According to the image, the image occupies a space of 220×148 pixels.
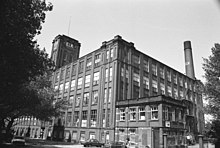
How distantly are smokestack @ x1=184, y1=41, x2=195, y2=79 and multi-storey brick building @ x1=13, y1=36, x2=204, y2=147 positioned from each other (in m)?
12.1

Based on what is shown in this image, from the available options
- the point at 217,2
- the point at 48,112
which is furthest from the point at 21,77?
the point at 48,112

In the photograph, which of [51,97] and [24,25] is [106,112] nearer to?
[51,97]

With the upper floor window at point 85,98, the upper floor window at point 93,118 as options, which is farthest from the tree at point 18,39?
the upper floor window at point 85,98

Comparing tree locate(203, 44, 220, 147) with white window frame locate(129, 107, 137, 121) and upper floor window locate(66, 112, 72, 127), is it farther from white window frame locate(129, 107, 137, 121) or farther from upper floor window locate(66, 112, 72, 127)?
upper floor window locate(66, 112, 72, 127)

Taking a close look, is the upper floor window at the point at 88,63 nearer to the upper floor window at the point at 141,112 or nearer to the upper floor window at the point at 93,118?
the upper floor window at the point at 93,118

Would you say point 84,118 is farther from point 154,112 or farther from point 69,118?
point 154,112

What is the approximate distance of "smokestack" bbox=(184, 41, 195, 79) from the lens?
67.5 metres

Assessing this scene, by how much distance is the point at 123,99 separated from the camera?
124ft

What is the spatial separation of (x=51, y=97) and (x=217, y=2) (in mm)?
34931

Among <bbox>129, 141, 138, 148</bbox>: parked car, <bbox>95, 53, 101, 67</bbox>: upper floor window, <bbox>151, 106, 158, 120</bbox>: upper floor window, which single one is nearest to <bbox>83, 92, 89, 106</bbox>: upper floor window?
<bbox>95, 53, 101, 67</bbox>: upper floor window

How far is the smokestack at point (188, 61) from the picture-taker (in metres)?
67.5

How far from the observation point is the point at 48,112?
3503cm

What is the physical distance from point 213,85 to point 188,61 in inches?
1987

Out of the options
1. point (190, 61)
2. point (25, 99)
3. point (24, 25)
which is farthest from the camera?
point (190, 61)
